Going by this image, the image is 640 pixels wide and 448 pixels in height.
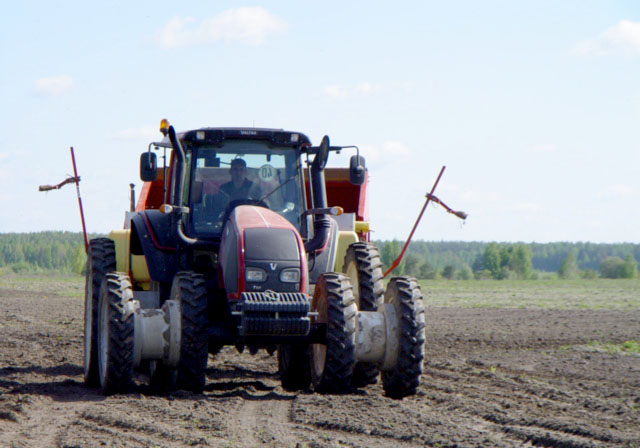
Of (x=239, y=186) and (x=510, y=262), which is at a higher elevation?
(x=239, y=186)

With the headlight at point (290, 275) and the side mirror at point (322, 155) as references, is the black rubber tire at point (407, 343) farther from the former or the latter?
the side mirror at point (322, 155)

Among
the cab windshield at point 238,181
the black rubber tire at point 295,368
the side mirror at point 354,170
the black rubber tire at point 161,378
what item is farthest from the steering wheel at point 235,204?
the black rubber tire at point 161,378

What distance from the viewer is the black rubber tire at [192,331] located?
27.4 ft

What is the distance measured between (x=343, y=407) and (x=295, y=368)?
1.76 meters

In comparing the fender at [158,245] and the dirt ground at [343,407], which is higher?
the fender at [158,245]

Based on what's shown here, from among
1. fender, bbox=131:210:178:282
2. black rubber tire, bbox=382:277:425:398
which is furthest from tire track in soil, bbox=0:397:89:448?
black rubber tire, bbox=382:277:425:398

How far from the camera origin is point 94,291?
390 inches

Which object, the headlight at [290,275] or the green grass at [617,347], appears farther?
the green grass at [617,347]

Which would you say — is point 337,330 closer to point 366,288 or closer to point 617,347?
point 366,288

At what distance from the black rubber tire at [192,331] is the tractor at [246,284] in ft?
0.04

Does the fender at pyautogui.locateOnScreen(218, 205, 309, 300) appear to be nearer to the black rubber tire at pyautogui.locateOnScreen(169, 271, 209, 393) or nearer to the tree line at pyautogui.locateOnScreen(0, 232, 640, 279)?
the black rubber tire at pyautogui.locateOnScreen(169, 271, 209, 393)

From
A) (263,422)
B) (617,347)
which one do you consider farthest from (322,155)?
(617,347)

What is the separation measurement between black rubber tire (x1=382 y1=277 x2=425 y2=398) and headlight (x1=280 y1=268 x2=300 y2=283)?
3.50 ft

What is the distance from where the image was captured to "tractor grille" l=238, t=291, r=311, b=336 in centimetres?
803
